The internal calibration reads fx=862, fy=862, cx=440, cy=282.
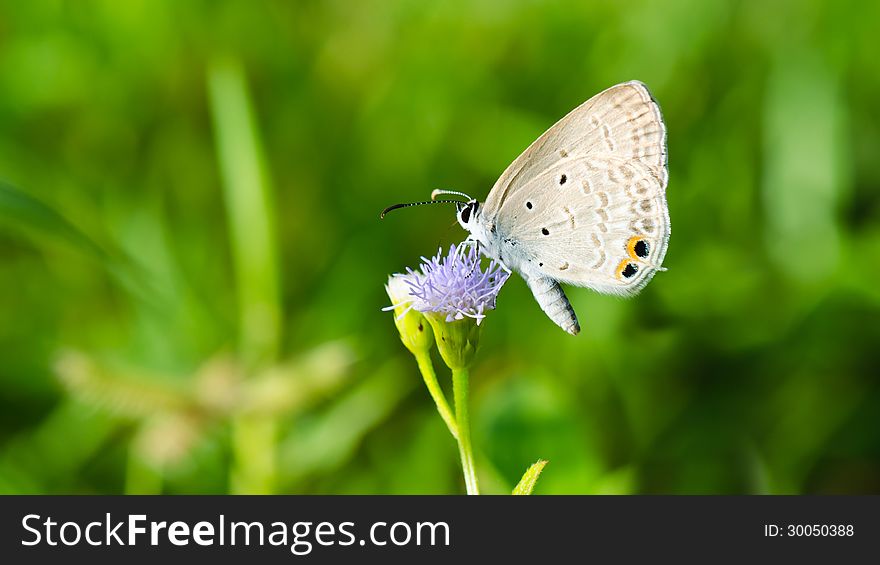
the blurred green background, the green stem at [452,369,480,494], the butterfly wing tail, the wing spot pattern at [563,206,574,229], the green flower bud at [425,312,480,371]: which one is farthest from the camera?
the blurred green background

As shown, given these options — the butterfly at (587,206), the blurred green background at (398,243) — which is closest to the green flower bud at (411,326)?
the butterfly at (587,206)

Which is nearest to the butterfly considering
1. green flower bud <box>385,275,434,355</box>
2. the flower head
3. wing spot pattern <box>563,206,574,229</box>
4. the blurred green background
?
wing spot pattern <box>563,206,574,229</box>

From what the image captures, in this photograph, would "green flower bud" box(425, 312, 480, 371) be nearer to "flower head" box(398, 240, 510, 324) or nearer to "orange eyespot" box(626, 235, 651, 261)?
"flower head" box(398, 240, 510, 324)

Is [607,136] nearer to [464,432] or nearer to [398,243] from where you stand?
[464,432]

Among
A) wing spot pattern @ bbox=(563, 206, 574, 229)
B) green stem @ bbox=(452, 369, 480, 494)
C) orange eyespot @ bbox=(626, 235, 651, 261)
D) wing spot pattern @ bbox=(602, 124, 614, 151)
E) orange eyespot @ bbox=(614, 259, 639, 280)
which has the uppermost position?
wing spot pattern @ bbox=(602, 124, 614, 151)

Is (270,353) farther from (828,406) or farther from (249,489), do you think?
(828,406)

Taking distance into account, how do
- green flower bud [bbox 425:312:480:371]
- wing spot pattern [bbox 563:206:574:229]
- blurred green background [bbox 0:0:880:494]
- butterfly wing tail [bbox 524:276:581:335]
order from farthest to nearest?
1. blurred green background [bbox 0:0:880:494]
2. wing spot pattern [bbox 563:206:574:229]
3. butterfly wing tail [bbox 524:276:581:335]
4. green flower bud [bbox 425:312:480:371]

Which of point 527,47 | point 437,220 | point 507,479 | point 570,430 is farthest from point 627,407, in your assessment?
point 527,47
